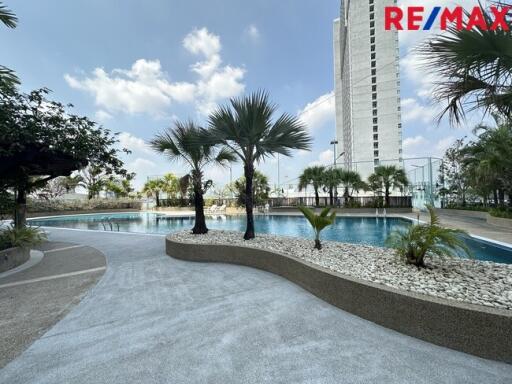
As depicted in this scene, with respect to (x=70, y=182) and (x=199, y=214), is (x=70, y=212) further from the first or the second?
(x=199, y=214)

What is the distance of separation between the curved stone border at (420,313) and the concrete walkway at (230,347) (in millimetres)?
84

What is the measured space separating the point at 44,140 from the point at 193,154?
3.08m

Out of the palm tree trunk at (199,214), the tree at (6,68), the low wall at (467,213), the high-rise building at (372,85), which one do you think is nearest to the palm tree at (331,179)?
the low wall at (467,213)

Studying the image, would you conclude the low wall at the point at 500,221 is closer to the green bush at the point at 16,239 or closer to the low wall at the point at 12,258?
the low wall at the point at 12,258

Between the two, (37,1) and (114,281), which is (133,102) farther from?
(114,281)

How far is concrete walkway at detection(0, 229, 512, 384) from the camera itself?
1.63 m

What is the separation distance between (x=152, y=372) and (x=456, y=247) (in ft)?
11.5

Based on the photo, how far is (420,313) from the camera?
197 cm

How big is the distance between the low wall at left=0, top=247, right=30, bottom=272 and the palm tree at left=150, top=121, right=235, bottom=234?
374 centimetres

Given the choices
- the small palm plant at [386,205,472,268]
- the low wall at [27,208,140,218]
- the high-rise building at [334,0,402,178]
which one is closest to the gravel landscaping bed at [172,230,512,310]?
the small palm plant at [386,205,472,268]

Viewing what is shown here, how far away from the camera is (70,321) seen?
252cm

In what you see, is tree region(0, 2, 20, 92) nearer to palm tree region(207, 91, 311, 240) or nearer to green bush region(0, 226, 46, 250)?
palm tree region(207, 91, 311, 240)

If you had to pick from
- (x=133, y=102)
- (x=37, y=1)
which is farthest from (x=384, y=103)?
(x=37, y=1)

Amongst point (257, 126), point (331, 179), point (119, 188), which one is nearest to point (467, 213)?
point (331, 179)
